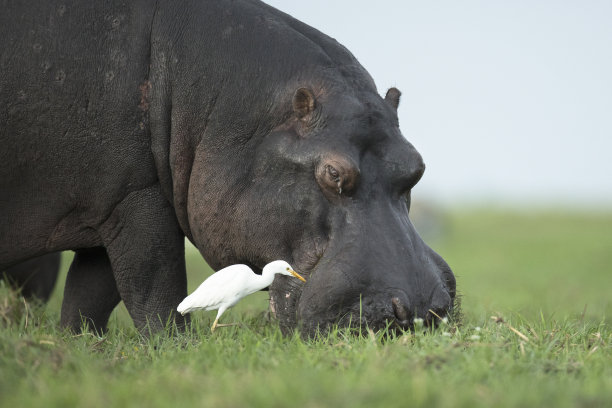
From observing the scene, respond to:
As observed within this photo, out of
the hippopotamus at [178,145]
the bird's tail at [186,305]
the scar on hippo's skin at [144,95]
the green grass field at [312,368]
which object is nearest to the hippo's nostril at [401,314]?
the green grass field at [312,368]

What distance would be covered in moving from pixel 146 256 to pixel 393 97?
1776 mm

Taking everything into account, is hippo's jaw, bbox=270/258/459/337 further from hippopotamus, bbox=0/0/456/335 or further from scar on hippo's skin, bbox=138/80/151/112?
scar on hippo's skin, bbox=138/80/151/112

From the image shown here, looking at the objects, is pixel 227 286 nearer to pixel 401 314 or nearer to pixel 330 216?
pixel 330 216

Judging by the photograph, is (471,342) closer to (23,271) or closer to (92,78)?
(92,78)

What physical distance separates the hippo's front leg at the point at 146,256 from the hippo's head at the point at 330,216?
196 millimetres

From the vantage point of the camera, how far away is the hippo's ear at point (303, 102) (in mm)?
4578

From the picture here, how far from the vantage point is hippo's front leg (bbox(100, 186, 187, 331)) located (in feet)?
15.4

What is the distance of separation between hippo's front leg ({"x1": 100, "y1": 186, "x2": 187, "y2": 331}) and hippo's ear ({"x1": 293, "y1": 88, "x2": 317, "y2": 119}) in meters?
0.96

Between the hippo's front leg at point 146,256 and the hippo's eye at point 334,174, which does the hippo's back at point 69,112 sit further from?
the hippo's eye at point 334,174

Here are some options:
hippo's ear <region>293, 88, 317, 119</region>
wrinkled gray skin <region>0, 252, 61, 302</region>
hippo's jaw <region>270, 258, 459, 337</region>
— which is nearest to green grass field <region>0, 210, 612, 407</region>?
hippo's jaw <region>270, 258, 459, 337</region>

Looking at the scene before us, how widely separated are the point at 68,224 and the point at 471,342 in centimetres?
244

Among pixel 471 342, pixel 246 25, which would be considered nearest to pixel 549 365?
pixel 471 342

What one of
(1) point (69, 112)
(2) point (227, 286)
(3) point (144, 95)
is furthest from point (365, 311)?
(1) point (69, 112)

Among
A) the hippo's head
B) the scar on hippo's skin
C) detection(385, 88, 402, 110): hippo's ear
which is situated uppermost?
detection(385, 88, 402, 110): hippo's ear
